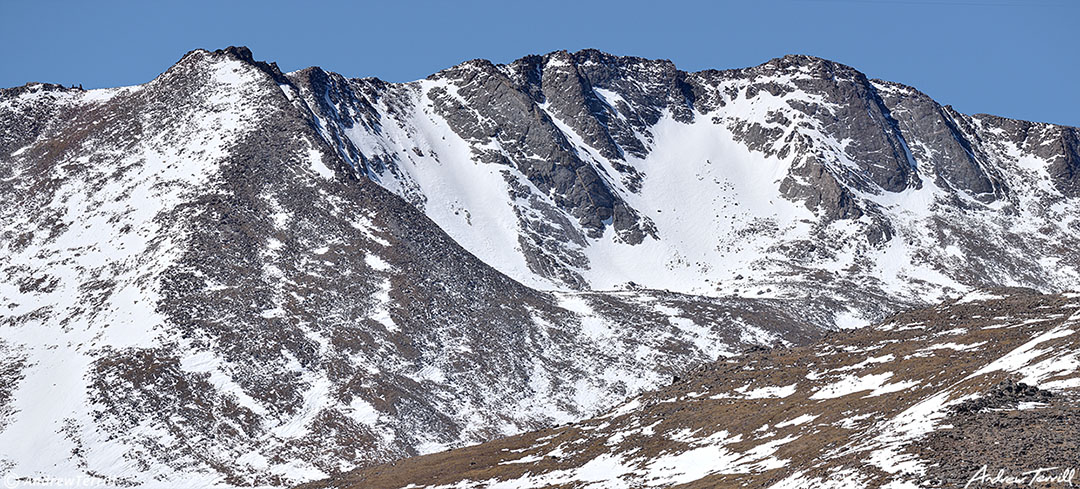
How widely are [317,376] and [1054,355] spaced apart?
89.6 metres

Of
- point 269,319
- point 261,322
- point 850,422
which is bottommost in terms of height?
point 850,422

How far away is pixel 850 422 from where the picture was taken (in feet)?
215

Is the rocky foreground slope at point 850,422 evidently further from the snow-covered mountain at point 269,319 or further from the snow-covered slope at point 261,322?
the snow-covered mountain at point 269,319

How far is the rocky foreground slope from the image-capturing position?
Result: 47.2 metres

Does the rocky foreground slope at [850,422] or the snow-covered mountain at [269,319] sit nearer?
the rocky foreground slope at [850,422]

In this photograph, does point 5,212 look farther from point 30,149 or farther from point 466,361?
point 466,361

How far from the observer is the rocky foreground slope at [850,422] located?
47.2m

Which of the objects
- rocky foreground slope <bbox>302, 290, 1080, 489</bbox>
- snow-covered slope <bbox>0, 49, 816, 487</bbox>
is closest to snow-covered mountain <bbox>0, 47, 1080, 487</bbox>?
snow-covered slope <bbox>0, 49, 816, 487</bbox>

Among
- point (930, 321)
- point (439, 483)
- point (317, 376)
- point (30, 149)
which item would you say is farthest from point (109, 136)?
point (930, 321)
